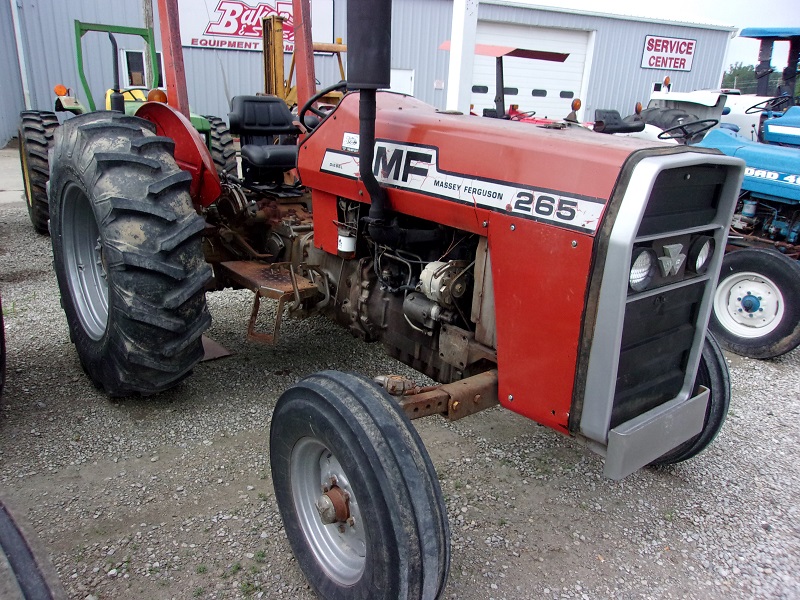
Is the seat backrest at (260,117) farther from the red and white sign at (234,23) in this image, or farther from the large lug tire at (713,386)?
the red and white sign at (234,23)

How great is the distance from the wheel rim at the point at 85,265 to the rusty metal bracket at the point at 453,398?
1.89 m

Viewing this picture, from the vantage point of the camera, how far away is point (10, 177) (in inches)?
380

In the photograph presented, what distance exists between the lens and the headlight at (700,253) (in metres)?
1.97

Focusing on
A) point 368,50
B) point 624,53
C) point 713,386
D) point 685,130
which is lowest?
→ point 713,386

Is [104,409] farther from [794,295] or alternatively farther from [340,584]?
[794,295]

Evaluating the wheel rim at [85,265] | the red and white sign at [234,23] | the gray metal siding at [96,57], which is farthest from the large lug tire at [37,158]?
the red and white sign at [234,23]

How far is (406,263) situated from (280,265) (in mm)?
1010

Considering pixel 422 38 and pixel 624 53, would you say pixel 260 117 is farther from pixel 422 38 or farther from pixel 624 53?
pixel 624 53

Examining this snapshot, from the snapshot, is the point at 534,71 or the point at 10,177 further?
the point at 534,71

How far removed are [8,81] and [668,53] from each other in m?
15.7

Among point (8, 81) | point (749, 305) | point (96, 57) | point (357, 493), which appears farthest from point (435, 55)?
point (357, 493)

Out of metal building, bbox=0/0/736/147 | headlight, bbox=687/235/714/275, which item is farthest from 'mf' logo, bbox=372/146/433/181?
metal building, bbox=0/0/736/147

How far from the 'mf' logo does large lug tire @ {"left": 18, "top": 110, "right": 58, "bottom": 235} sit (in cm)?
449

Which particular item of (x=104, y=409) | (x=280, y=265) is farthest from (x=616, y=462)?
(x=104, y=409)
